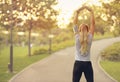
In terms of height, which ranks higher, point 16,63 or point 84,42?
point 84,42

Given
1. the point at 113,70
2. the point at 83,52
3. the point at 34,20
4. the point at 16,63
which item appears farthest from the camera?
the point at 34,20

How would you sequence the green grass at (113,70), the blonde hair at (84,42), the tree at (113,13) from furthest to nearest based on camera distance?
the tree at (113,13)
the green grass at (113,70)
the blonde hair at (84,42)

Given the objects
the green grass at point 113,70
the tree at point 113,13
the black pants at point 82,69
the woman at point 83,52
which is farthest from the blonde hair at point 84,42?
the tree at point 113,13

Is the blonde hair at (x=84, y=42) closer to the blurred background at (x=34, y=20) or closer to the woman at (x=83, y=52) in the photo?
the woman at (x=83, y=52)

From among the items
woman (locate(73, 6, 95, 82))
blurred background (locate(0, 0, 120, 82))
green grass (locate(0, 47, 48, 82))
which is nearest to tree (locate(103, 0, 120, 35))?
blurred background (locate(0, 0, 120, 82))

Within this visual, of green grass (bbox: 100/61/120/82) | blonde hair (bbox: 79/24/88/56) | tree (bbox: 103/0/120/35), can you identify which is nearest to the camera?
blonde hair (bbox: 79/24/88/56)

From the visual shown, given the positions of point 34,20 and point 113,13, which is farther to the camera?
point 34,20

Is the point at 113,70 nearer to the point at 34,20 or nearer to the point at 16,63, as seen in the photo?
the point at 16,63

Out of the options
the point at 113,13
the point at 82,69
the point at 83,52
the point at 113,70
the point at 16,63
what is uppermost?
the point at 113,13

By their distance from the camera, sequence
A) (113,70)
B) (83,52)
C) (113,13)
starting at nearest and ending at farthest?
(83,52) < (113,70) < (113,13)

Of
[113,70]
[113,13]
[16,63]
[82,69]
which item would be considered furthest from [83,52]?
[16,63]

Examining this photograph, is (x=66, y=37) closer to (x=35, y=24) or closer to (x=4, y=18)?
(x=35, y=24)

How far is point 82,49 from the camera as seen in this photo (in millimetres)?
6465

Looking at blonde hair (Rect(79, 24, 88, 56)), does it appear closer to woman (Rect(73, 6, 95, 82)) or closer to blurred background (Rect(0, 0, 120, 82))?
woman (Rect(73, 6, 95, 82))
